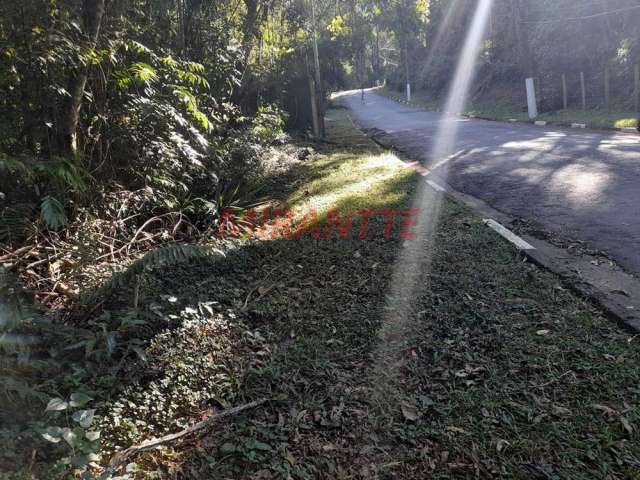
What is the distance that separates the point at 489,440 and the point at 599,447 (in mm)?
439

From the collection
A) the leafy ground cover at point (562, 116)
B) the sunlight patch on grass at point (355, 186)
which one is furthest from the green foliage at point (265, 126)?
the leafy ground cover at point (562, 116)

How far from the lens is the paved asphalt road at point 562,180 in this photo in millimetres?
4879

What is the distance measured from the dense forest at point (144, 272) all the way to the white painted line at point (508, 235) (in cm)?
24

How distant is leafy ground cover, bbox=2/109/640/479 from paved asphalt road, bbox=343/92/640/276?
1126 mm

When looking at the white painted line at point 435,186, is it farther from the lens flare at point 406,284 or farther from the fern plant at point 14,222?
the fern plant at point 14,222

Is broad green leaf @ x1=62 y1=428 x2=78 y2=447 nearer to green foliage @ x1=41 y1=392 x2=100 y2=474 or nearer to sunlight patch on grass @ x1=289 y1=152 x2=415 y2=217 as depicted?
green foliage @ x1=41 y1=392 x2=100 y2=474

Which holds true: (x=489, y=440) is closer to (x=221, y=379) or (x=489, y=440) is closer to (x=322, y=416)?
(x=322, y=416)

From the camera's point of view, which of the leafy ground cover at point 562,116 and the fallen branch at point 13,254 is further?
the leafy ground cover at point 562,116

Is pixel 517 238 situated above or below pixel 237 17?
below

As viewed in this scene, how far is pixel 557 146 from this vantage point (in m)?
10.5

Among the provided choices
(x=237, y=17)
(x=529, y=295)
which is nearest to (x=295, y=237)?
(x=529, y=295)

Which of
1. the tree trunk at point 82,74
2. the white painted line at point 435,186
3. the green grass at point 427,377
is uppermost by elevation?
the tree trunk at point 82,74

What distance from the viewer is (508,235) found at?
4859 mm

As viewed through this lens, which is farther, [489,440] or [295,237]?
[295,237]
